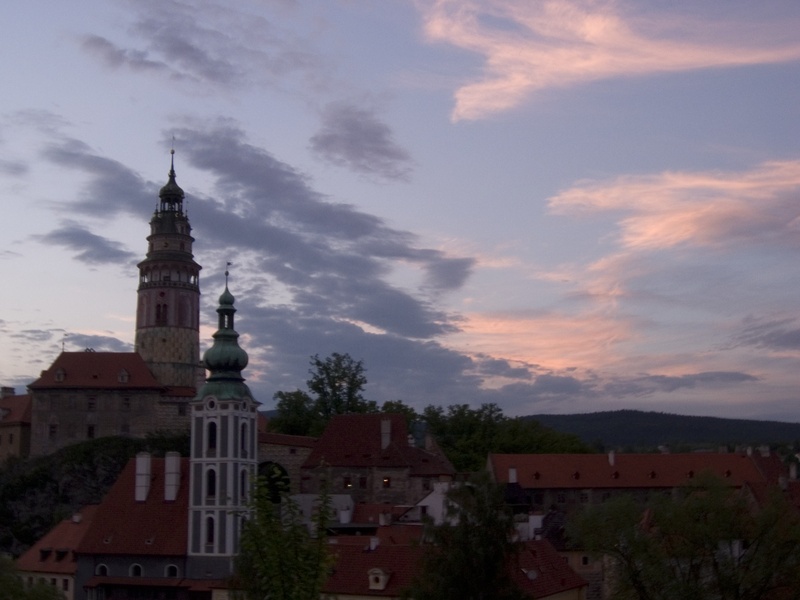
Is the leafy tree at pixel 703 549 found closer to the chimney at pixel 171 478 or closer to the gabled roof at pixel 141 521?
the gabled roof at pixel 141 521

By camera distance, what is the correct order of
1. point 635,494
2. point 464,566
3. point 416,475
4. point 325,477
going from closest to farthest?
point 325,477 < point 464,566 < point 416,475 < point 635,494

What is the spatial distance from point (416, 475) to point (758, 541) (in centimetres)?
3537

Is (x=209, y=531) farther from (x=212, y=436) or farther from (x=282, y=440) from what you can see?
(x=282, y=440)

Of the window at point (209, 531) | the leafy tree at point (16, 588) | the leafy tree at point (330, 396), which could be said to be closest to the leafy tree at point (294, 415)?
the leafy tree at point (330, 396)

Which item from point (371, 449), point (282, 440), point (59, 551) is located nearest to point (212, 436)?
point (59, 551)

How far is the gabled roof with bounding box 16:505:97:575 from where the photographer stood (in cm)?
5522

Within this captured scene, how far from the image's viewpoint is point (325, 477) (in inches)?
782

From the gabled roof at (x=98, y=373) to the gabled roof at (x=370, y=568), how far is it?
126 feet

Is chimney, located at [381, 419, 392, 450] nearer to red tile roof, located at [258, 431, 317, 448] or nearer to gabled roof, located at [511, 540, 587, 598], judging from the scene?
red tile roof, located at [258, 431, 317, 448]

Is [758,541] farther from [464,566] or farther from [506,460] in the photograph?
[506,460]

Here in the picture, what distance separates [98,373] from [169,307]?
26.0 ft

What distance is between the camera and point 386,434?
72.7 meters

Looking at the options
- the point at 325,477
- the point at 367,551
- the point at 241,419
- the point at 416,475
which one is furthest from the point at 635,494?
the point at 325,477

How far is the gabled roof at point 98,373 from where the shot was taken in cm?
8038
